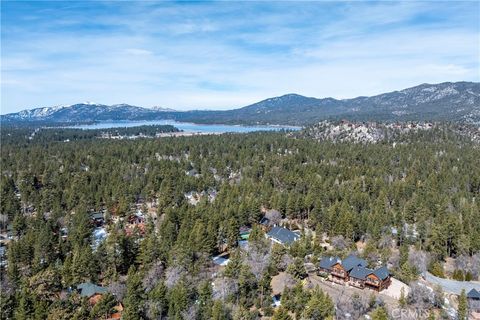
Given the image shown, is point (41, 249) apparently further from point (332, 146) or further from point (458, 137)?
point (458, 137)

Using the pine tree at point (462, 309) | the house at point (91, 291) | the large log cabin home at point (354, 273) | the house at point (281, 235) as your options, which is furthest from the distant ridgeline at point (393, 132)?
the house at point (91, 291)

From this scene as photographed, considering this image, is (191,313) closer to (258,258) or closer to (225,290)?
(225,290)

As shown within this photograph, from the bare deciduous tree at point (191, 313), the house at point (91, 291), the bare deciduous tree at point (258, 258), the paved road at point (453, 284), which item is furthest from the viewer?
the bare deciduous tree at point (258, 258)

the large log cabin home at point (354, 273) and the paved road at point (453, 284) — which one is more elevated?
the large log cabin home at point (354, 273)

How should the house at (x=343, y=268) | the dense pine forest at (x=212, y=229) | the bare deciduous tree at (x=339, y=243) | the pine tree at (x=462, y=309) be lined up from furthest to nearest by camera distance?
the bare deciduous tree at (x=339, y=243)
the house at (x=343, y=268)
the dense pine forest at (x=212, y=229)
the pine tree at (x=462, y=309)

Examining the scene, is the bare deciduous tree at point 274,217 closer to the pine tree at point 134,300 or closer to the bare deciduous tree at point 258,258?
the bare deciduous tree at point 258,258

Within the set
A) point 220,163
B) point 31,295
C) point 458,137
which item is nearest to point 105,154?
point 220,163

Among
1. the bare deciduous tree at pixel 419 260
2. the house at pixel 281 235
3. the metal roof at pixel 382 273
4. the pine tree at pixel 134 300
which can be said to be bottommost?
the bare deciduous tree at pixel 419 260
